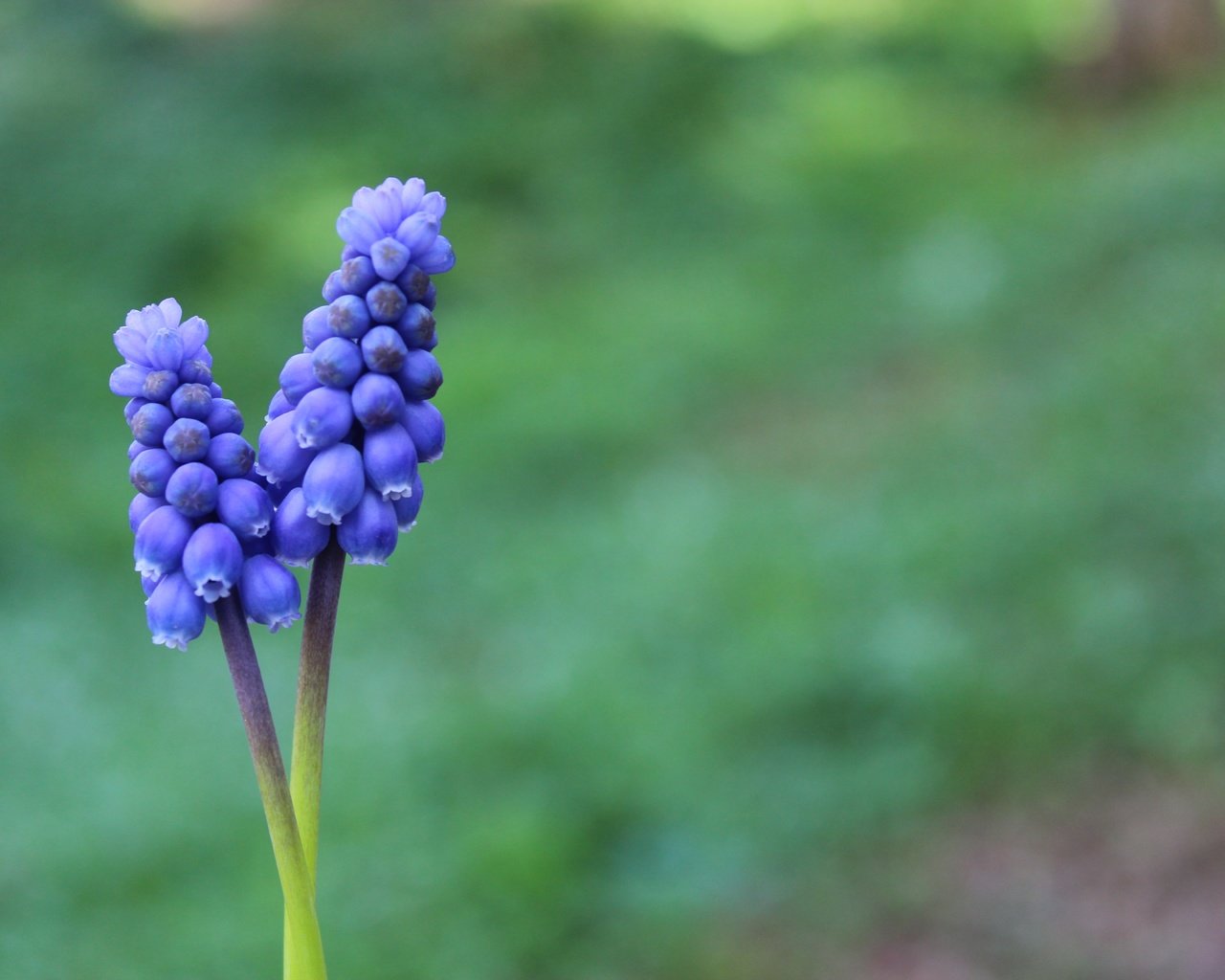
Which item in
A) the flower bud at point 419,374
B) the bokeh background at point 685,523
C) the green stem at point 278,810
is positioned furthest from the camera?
the bokeh background at point 685,523

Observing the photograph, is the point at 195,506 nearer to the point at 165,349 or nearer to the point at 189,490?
the point at 189,490

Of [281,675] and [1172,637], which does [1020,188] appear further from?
[281,675]

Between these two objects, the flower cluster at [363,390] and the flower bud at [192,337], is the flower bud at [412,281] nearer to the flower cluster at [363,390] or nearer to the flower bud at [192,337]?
the flower cluster at [363,390]

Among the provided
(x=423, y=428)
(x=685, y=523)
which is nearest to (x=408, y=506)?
(x=423, y=428)

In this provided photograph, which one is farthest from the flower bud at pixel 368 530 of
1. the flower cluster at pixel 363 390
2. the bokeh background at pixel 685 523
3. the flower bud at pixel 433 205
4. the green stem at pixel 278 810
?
the bokeh background at pixel 685 523

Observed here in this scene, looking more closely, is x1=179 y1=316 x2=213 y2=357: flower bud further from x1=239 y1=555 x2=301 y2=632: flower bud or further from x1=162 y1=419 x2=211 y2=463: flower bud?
x1=239 y1=555 x2=301 y2=632: flower bud
